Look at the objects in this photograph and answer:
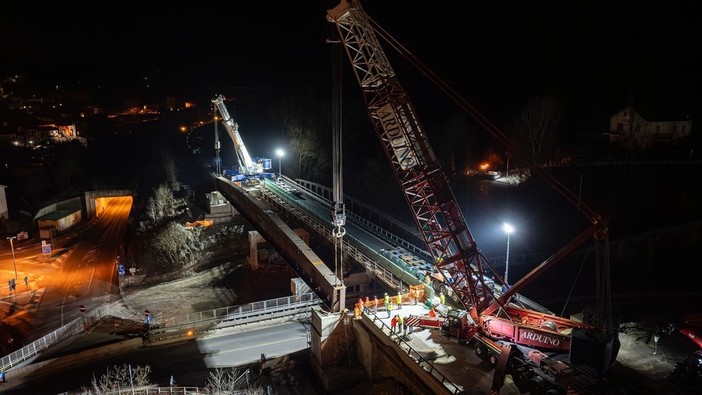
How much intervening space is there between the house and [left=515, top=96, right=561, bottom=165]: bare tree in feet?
30.6

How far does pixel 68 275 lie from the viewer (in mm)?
41406

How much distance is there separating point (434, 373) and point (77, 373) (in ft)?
58.8

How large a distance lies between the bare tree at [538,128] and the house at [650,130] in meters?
9.31

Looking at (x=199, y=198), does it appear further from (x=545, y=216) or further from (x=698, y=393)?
(x=698, y=393)

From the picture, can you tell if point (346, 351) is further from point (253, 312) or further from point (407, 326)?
point (253, 312)

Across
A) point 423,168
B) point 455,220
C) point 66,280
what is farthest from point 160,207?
point 455,220

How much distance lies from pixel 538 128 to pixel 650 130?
15622mm

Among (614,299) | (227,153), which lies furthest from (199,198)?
(614,299)

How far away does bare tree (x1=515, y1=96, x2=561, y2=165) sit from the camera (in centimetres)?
4584

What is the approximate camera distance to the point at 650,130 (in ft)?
165

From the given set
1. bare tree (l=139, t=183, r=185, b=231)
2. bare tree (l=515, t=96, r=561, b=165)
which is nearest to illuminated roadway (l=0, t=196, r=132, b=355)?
bare tree (l=139, t=183, r=185, b=231)

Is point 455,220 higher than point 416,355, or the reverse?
point 455,220

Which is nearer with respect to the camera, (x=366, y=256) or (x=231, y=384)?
(x=231, y=384)

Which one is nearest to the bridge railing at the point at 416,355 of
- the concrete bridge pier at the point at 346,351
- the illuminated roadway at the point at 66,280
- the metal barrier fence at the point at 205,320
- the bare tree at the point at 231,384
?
the concrete bridge pier at the point at 346,351
